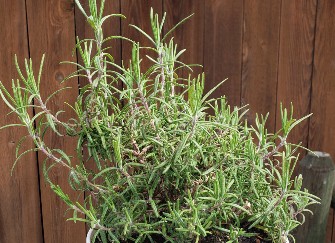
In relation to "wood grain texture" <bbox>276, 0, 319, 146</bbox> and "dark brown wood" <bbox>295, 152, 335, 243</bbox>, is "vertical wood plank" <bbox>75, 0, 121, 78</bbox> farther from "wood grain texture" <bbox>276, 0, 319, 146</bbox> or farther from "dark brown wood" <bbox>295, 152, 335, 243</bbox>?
"dark brown wood" <bbox>295, 152, 335, 243</bbox>

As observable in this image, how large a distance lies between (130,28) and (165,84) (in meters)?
0.92

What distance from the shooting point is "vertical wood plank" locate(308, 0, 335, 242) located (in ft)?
6.43

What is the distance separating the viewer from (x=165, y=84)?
98cm

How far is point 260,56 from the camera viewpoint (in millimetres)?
1948

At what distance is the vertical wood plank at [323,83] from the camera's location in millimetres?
1960

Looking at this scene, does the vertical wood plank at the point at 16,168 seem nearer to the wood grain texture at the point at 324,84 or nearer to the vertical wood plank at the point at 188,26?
the vertical wood plank at the point at 188,26

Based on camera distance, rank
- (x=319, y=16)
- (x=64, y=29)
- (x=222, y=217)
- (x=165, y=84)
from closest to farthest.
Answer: (x=222, y=217) < (x=165, y=84) < (x=64, y=29) < (x=319, y=16)

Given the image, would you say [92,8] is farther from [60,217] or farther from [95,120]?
[60,217]

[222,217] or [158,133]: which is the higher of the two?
[158,133]

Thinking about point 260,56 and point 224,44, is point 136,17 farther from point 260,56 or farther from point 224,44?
point 260,56

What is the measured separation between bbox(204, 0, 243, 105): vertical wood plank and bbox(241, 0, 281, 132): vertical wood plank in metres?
0.02

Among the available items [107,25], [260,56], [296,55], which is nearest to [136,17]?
[107,25]

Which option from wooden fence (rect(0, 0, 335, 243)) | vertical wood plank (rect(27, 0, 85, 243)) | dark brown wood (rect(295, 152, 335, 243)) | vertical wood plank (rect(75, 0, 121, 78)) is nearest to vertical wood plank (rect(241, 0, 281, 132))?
wooden fence (rect(0, 0, 335, 243))

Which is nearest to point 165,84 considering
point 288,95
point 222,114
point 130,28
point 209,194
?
point 222,114
